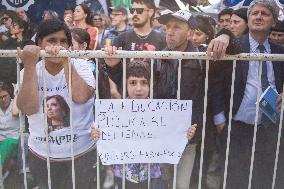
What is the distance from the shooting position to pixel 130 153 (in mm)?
2705

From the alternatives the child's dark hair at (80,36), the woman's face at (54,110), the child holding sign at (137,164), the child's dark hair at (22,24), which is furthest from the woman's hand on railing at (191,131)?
A: the child's dark hair at (22,24)

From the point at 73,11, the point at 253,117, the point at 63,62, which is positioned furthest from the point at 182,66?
the point at 73,11

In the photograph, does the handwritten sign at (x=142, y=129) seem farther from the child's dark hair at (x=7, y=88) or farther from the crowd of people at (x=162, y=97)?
the child's dark hair at (x=7, y=88)

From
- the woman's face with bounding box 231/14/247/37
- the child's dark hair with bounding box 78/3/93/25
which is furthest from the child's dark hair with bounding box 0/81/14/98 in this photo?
the child's dark hair with bounding box 78/3/93/25

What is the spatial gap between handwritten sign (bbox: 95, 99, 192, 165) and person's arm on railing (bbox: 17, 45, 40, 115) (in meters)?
0.40

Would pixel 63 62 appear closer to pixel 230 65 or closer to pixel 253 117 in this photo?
pixel 230 65

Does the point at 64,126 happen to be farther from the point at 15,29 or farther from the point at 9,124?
the point at 15,29

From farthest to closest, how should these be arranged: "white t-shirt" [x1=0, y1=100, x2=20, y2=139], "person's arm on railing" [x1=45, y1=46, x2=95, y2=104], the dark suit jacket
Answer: "white t-shirt" [x1=0, y1=100, x2=20, y2=139], the dark suit jacket, "person's arm on railing" [x1=45, y1=46, x2=95, y2=104]

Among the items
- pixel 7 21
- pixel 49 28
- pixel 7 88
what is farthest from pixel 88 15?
pixel 49 28

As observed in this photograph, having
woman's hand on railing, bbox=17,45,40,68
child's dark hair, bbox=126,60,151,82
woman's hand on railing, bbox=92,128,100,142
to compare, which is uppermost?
woman's hand on railing, bbox=17,45,40,68

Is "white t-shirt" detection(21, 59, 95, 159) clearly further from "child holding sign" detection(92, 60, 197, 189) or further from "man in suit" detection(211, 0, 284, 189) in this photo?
"man in suit" detection(211, 0, 284, 189)

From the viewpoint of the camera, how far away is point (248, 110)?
291 cm

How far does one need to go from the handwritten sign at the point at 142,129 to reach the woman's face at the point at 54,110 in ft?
0.90

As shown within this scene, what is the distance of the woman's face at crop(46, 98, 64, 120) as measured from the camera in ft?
8.86
